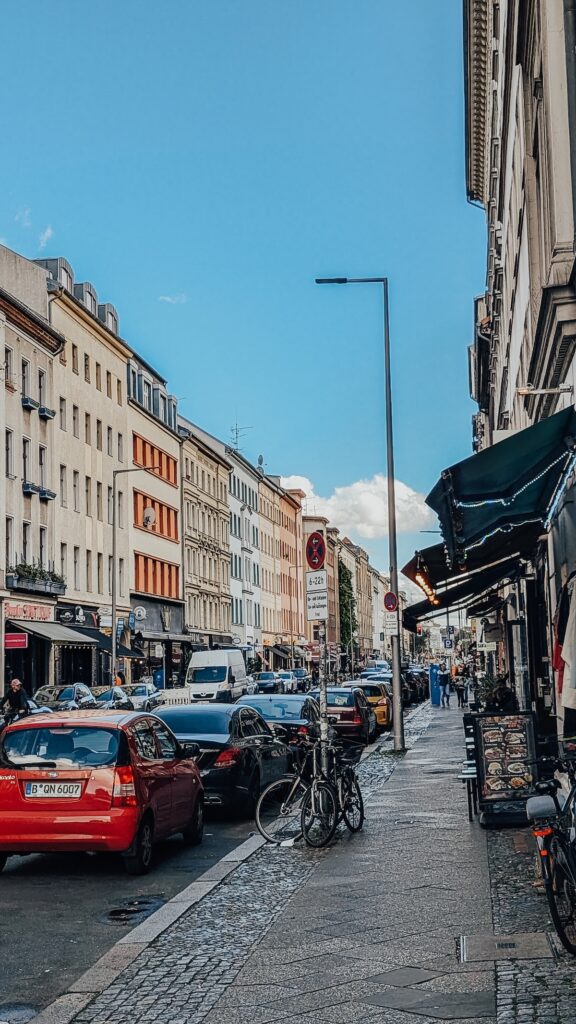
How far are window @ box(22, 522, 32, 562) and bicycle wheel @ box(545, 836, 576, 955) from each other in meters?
43.4

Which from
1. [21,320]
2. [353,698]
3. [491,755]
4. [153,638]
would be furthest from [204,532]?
[491,755]

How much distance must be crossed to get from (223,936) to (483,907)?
197 cm

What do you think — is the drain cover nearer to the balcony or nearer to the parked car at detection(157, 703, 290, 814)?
the parked car at detection(157, 703, 290, 814)

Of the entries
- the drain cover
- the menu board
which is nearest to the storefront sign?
the menu board

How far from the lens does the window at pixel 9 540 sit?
4738 cm

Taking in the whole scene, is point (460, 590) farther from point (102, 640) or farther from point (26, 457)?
point (102, 640)

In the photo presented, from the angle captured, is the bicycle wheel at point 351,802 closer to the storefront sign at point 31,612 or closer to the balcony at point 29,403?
the storefront sign at point 31,612

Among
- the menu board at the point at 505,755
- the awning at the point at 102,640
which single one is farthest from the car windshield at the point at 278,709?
A: the awning at the point at 102,640

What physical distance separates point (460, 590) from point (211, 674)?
35975 millimetres

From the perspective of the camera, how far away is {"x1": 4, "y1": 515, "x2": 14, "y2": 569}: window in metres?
47.4

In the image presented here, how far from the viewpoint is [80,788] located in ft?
38.0

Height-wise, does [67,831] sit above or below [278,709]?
below

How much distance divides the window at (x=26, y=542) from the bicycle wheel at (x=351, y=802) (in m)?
36.6

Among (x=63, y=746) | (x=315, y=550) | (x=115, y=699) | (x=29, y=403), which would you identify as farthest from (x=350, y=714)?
(x=29, y=403)
